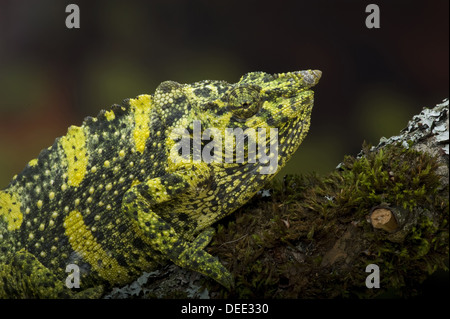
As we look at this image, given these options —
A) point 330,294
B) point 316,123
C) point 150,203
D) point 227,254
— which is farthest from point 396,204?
point 316,123

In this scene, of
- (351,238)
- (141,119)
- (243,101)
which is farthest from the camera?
(141,119)

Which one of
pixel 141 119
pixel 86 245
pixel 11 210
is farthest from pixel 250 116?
pixel 11 210

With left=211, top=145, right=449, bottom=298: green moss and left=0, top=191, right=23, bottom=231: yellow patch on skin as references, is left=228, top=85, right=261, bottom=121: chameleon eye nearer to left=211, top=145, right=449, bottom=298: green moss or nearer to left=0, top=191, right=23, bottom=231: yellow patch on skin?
left=211, top=145, right=449, bottom=298: green moss

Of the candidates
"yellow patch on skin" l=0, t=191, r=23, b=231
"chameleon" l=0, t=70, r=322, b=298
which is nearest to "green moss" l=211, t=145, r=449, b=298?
"chameleon" l=0, t=70, r=322, b=298

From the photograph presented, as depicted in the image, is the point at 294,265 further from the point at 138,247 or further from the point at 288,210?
the point at 138,247

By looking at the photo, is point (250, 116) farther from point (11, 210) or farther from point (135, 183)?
point (11, 210)

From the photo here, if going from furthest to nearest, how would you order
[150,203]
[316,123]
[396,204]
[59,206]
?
[316,123] < [59,206] < [150,203] < [396,204]
